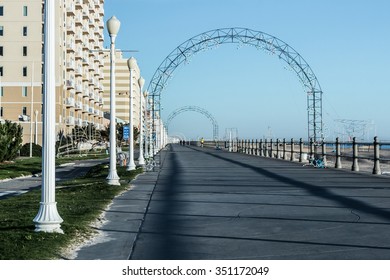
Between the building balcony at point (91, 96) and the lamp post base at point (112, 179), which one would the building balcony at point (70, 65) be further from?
the lamp post base at point (112, 179)

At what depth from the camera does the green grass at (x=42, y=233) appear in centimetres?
775

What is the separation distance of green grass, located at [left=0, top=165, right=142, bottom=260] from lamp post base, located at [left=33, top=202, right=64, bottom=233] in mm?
152

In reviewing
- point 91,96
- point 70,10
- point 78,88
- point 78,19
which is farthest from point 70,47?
point 91,96

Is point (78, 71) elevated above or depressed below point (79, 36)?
below

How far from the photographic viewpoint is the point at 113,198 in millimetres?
15086

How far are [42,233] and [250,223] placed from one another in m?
3.53

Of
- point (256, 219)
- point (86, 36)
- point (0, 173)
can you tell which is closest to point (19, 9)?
point (86, 36)

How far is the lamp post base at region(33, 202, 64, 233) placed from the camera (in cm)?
918

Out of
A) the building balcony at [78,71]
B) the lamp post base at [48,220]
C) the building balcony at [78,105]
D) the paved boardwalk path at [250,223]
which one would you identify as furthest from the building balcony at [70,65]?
the lamp post base at [48,220]

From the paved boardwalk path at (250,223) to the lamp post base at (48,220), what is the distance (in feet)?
2.95

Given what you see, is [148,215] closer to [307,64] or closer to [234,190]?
[234,190]

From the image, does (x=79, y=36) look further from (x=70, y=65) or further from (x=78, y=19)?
(x=70, y=65)

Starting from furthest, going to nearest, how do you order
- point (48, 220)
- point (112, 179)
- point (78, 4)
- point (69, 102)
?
point (78, 4) < point (69, 102) < point (112, 179) < point (48, 220)

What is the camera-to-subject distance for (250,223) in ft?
33.9
